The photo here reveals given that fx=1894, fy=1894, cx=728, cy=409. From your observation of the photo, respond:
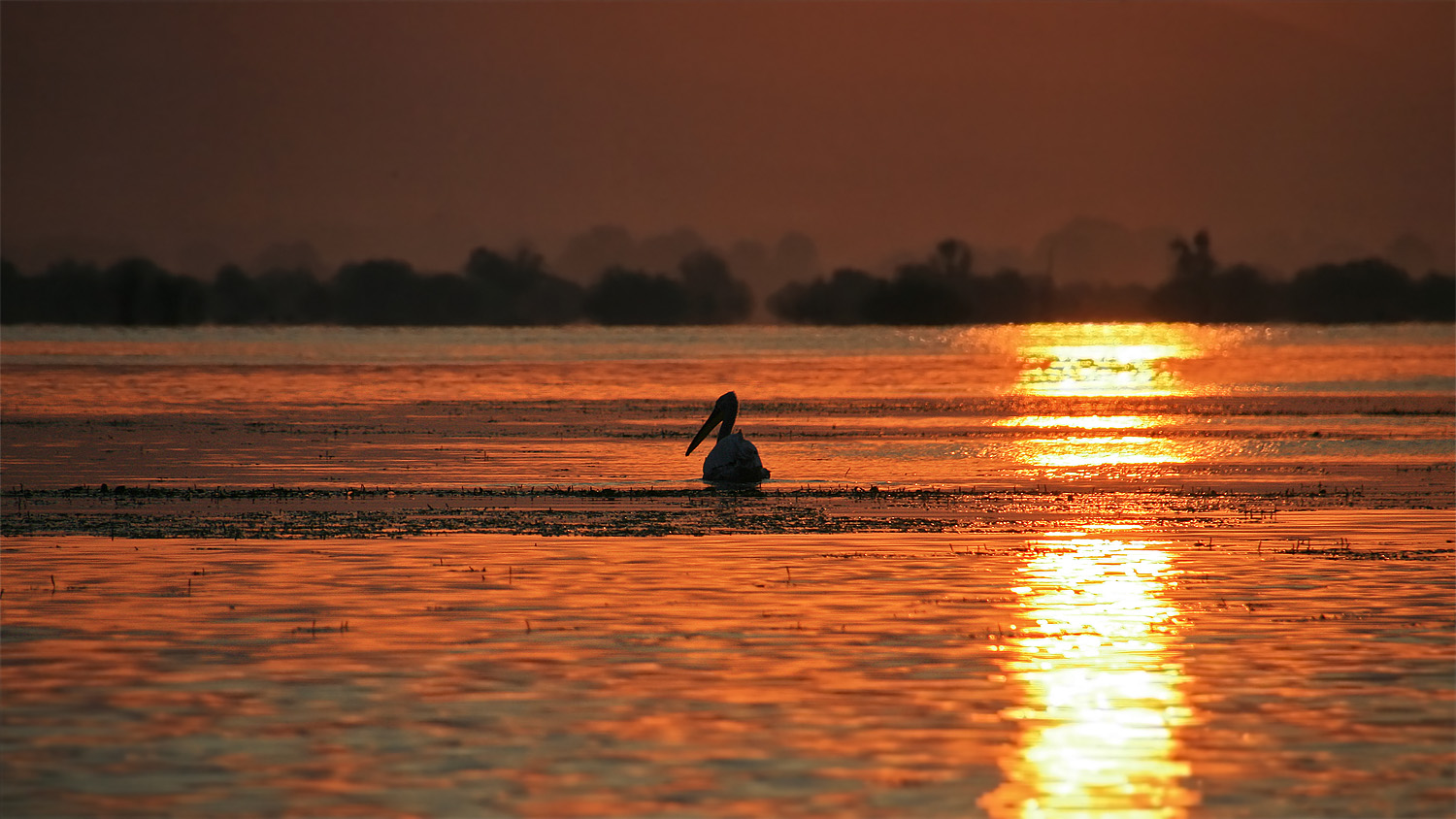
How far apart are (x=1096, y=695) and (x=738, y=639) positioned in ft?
9.94

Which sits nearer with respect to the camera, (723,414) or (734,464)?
(734,464)

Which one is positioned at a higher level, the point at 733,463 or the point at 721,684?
the point at 733,463

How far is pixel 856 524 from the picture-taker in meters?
21.9

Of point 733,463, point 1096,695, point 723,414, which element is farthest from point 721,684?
point 723,414

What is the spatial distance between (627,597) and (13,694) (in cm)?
551

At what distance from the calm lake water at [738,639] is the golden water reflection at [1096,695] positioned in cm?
4

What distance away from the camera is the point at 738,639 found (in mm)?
14070

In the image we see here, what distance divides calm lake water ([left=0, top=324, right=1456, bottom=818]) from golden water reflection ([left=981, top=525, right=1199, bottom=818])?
0.04m

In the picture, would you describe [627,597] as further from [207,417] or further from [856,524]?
[207,417]

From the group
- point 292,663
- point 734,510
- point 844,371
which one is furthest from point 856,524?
point 844,371

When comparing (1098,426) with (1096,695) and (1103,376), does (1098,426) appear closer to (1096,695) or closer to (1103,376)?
(1096,695)

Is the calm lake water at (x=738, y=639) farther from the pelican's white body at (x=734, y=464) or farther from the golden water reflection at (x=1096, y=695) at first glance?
the pelican's white body at (x=734, y=464)

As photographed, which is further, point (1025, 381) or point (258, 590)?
point (1025, 381)

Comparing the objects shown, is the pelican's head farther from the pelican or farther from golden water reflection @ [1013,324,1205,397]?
golden water reflection @ [1013,324,1205,397]
